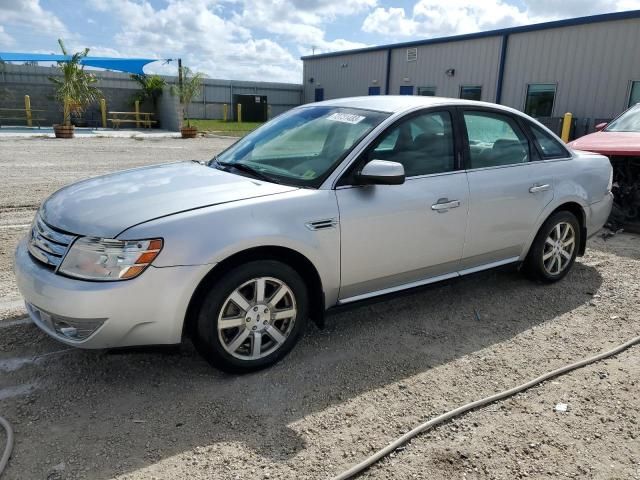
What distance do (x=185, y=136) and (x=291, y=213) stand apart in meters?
19.7

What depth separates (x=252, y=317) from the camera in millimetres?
3012

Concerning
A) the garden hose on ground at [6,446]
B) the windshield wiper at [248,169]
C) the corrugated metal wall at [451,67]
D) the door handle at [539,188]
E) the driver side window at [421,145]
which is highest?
the corrugated metal wall at [451,67]

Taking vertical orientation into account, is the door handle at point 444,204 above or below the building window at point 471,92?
below

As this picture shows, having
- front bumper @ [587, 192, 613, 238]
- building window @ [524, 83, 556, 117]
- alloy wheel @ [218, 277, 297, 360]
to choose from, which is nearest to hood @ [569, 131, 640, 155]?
front bumper @ [587, 192, 613, 238]

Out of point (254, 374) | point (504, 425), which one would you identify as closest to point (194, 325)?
point (254, 374)

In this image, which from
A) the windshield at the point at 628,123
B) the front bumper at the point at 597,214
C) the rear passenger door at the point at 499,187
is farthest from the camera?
the windshield at the point at 628,123

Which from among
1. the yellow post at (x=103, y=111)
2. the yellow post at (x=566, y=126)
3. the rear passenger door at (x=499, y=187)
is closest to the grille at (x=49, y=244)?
the rear passenger door at (x=499, y=187)

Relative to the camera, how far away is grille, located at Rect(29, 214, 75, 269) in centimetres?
275

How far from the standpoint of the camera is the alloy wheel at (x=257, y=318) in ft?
9.64

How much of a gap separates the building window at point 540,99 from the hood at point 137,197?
17.1 m

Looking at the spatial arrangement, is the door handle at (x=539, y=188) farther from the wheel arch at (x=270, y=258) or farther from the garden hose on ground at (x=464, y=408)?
the wheel arch at (x=270, y=258)

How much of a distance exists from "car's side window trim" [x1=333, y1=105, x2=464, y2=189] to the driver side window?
17 millimetres

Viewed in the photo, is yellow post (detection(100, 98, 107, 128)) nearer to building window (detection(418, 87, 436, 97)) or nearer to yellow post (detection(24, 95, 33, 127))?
yellow post (detection(24, 95, 33, 127))

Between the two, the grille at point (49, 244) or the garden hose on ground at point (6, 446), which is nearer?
the garden hose on ground at point (6, 446)
